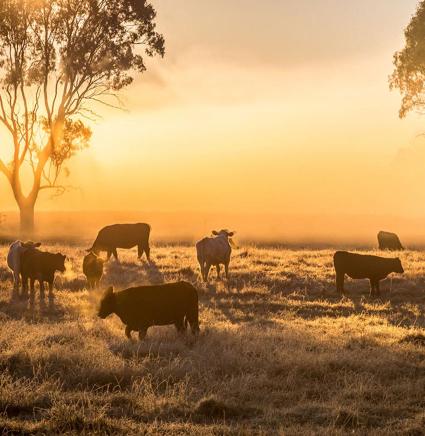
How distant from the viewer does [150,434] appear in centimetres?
773

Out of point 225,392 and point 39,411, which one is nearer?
point 39,411

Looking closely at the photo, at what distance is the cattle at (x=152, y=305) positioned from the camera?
42.4 ft

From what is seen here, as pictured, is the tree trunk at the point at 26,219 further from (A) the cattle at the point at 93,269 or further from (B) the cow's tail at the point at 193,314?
(B) the cow's tail at the point at 193,314

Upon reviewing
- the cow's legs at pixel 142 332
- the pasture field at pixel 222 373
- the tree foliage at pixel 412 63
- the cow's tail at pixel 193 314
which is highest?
the tree foliage at pixel 412 63

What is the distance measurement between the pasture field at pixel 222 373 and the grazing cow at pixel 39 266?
1.63 meters

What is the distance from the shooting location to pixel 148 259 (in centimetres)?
2936

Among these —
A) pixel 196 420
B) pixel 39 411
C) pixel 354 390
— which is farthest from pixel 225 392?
pixel 39 411

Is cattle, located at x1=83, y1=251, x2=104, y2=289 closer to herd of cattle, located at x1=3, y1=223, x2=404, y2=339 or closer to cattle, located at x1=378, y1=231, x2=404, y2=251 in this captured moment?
herd of cattle, located at x1=3, y1=223, x2=404, y2=339

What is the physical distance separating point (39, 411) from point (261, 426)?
283 cm

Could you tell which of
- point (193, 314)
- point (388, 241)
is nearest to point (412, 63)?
point (388, 241)

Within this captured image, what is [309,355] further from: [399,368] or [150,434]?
[150,434]

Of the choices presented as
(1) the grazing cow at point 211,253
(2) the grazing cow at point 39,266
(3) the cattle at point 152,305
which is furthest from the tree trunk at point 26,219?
(3) the cattle at point 152,305

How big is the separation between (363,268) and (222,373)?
1195cm

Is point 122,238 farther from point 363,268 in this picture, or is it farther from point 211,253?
point 363,268
